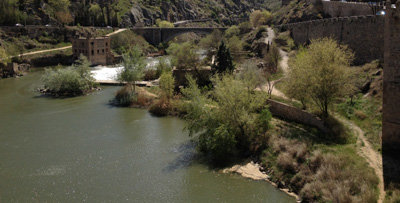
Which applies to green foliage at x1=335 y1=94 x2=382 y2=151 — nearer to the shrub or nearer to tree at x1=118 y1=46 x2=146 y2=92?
the shrub

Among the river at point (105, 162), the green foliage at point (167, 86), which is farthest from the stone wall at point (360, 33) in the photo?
the river at point (105, 162)

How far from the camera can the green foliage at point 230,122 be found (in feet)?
71.9

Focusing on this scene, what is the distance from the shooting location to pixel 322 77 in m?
23.0

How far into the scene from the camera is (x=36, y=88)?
142ft

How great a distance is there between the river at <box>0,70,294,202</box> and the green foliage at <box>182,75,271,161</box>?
1.51 meters

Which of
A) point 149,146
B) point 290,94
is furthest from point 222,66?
point 149,146

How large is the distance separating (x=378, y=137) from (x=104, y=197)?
1497 cm

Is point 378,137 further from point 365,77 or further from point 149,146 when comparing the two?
point 149,146

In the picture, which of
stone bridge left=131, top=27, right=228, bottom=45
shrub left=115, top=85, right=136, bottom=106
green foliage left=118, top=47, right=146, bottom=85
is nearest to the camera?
shrub left=115, top=85, right=136, bottom=106

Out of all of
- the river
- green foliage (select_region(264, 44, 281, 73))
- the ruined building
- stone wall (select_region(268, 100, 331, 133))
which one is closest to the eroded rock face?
green foliage (select_region(264, 44, 281, 73))

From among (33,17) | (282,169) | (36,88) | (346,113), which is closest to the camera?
(282,169)

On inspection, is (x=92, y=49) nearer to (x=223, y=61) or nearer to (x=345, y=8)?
(x=223, y=61)

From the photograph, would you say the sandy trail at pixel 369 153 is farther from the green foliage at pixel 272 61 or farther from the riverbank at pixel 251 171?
the green foliage at pixel 272 61

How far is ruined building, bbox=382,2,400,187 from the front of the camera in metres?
17.5
